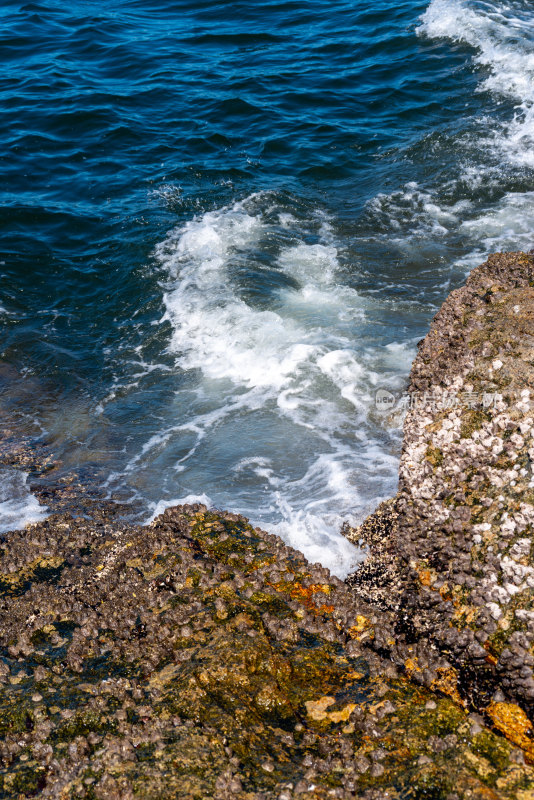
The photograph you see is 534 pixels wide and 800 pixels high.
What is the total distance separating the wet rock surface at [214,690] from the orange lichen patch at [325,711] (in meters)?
0.01

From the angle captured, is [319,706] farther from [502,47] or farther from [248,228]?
[502,47]

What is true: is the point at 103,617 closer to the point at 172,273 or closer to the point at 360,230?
the point at 172,273

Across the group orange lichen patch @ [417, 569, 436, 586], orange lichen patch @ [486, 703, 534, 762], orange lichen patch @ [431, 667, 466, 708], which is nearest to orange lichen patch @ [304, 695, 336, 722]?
orange lichen patch @ [431, 667, 466, 708]

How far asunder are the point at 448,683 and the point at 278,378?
5.98 m

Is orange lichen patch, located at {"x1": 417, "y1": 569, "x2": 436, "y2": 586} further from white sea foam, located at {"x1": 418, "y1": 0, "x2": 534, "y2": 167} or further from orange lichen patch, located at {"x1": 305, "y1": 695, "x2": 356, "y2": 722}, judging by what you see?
white sea foam, located at {"x1": 418, "y1": 0, "x2": 534, "y2": 167}

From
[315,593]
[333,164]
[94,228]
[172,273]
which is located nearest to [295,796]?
[315,593]

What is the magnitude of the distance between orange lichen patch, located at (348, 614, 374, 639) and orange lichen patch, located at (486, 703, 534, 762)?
41.0 inches

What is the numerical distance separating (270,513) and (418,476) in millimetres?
Answer: 2419

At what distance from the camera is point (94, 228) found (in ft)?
46.7

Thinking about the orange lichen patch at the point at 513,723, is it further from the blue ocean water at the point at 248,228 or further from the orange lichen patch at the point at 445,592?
the blue ocean water at the point at 248,228

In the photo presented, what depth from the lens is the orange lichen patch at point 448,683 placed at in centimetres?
474

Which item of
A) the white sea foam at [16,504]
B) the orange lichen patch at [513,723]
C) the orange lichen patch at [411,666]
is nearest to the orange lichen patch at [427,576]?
the orange lichen patch at [411,666]

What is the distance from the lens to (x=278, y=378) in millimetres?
10203

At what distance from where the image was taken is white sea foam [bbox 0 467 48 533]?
25.2 feet
